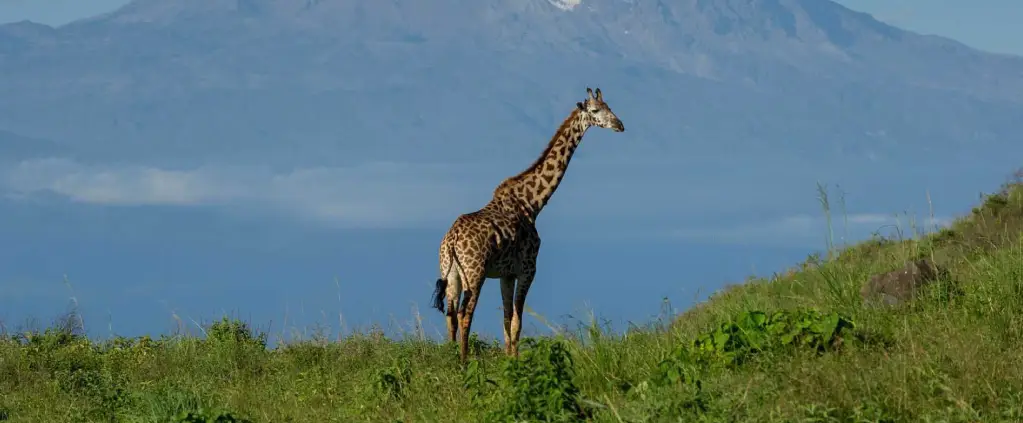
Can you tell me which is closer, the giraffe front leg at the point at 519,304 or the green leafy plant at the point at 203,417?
the green leafy plant at the point at 203,417

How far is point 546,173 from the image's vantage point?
17281mm

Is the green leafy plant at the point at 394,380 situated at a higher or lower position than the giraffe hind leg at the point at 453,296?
lower

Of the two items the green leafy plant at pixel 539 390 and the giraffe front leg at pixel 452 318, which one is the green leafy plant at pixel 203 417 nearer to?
the green leafy plant at pixel 539 390

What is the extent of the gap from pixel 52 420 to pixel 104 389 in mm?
1123

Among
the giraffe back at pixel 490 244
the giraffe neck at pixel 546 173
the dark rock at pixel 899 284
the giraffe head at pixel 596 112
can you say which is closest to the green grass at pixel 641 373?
the dark rock at pixel 899 284

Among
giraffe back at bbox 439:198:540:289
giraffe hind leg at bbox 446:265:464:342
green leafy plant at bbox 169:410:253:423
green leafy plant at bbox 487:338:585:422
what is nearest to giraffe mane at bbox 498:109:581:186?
giraffe back at bbox 439:198:540:289

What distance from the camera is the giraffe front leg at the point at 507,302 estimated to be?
15695 millimetres

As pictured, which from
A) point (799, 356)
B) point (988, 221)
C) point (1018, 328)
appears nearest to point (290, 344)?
point (799, 356)

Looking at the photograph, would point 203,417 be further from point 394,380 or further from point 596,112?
point 596,112

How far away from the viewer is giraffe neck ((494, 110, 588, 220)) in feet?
55.8

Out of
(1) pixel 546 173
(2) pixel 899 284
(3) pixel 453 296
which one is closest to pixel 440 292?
(3) pixel 453 296

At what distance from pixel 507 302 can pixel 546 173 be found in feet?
7.45

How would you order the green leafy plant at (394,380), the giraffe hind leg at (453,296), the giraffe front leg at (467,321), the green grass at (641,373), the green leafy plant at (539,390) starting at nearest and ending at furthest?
the green grass at (641,373)
the green leafy plant at (539,390)
the green leafy plant at (394,380)
the giraffe front leg at (467,321)
the giraffe hind leg at (453,296)

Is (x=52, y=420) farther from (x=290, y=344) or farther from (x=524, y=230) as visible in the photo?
(x=524, y=230)
